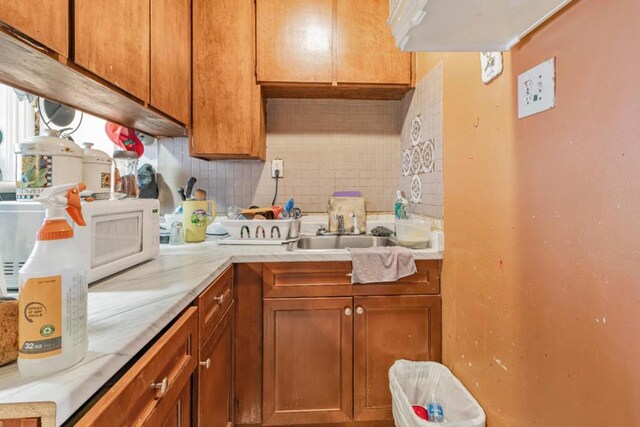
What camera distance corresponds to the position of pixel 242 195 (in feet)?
6.96

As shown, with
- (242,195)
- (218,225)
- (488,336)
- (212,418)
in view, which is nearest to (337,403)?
(212,418)

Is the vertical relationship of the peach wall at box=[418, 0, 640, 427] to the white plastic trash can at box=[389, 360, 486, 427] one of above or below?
above

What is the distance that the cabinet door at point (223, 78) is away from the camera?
70.0 inches

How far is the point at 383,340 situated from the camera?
1498 mm

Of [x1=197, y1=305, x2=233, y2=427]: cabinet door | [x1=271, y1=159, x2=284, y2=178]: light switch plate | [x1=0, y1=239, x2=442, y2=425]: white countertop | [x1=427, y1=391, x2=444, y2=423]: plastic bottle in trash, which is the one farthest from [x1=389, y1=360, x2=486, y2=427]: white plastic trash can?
[x1=271, y1=159, x2=284, y2=178]: light switch plate

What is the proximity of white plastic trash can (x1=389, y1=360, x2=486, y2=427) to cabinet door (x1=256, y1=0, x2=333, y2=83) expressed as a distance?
156cm

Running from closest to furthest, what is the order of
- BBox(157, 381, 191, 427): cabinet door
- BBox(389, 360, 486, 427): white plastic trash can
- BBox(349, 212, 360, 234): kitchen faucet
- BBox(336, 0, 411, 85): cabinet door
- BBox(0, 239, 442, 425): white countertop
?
BBox(0, 239, 442, 425): white countertop, BBox(157, 381, 191, 427): cabinet door, BBox(389, 360, 486, 427): white plastic trash can, BBox(336, 0, 411, 85): cabinet door, BBox(349, 212, 360, 234): kitchen faucet

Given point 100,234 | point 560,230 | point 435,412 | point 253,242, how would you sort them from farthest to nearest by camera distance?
1. point 253,242
2. point 435,412
3. point 100,234
4. point 560,230

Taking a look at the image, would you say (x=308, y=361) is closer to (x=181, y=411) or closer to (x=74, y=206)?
(x=181, y=411)

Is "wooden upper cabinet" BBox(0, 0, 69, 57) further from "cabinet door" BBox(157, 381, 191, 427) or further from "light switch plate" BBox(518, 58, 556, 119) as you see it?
"light switch plate" BBox(518, 58, 556, 119)

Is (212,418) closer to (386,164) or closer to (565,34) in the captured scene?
(565,34)

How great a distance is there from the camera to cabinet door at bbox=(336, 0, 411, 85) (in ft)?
5.99

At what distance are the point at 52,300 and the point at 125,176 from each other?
3.52ft

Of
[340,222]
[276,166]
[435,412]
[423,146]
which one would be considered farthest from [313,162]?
[435,412]
